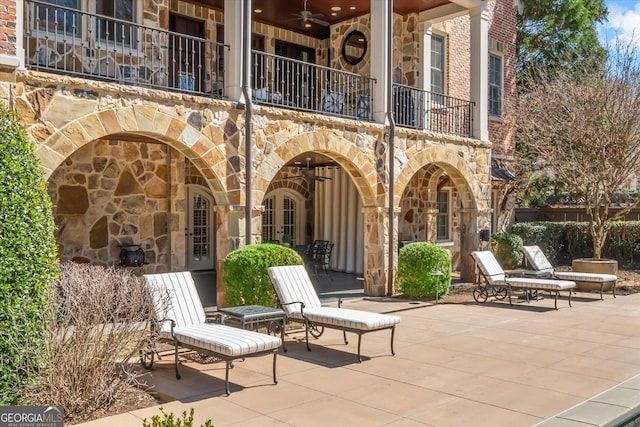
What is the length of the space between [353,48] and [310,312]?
9.66 metres

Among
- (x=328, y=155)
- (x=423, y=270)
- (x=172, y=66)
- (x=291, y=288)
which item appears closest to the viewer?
(x=291, y=288)

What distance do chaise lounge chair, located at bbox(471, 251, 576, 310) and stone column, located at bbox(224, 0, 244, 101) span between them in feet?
18.9

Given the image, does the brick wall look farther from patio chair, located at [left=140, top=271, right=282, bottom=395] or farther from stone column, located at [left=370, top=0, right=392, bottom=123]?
stone column, located at [left=370, top=0, right=392, bottom=123]

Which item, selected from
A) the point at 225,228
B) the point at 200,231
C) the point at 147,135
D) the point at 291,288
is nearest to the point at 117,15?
the point at 147,135

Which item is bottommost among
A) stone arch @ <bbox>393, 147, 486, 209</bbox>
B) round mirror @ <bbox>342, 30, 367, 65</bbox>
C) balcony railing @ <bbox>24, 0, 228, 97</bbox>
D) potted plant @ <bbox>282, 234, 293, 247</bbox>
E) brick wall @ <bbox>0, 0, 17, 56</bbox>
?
potted plant @ <bbox>282, 234, 293, 247</bbox>

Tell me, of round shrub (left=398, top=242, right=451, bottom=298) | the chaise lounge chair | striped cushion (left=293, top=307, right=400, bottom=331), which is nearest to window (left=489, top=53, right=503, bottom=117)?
the chaise lounge chair

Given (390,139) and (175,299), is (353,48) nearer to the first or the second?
(390,139)

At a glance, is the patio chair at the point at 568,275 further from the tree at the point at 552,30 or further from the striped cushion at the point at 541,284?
the tree at the point at 552,30

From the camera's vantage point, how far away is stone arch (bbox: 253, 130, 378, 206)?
998 cm

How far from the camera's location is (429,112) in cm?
1482

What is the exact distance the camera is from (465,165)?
46.6ft

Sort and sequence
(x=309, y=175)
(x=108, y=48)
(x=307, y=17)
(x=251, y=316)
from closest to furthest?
1. (x=251, y=316)
2. (x=108, y=48)
3. (x=307, y=17)
4. (x=309, y=175)

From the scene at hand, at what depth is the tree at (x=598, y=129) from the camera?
46.4ft

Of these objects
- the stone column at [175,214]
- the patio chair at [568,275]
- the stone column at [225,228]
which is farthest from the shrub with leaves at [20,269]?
the patio chair at [568,275]
